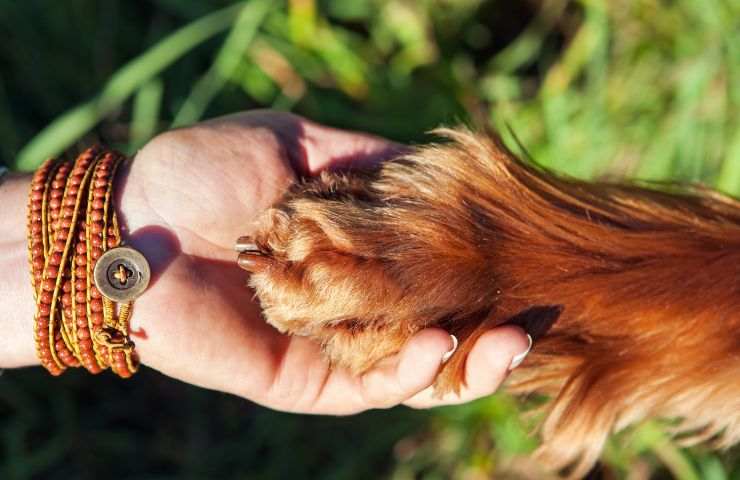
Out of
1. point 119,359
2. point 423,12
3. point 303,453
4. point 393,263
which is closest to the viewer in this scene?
point 393,263

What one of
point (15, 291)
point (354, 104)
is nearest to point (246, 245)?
point (15, 291)

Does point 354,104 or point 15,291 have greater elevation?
point 354,104

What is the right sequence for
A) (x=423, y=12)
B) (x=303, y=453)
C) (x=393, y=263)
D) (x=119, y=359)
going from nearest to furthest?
(x=393, y=263) < (x=119, y=359) < (x=303, y=453) < (x=423, y=12)

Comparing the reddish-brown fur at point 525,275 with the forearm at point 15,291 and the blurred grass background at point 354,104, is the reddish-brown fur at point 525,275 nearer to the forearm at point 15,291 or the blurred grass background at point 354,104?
the forearm at point 15,291

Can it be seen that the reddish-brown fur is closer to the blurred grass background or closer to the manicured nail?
the manicured nail

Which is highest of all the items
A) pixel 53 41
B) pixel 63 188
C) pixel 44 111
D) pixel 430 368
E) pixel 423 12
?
pixel 423 12

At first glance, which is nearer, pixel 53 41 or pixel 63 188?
pixel 63 188

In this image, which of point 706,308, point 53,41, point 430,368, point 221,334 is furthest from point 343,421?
point 53,41

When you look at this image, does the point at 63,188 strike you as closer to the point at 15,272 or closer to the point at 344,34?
the point at 15,272

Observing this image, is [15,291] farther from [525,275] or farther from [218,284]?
[525,275]
